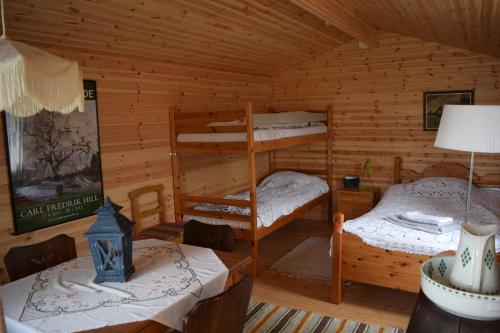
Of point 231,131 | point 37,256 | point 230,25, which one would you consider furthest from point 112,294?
point 230,25

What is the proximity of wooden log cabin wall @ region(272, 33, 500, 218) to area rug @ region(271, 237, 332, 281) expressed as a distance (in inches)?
52.5

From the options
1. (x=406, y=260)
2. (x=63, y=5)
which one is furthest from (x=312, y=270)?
(x=63, y=5)

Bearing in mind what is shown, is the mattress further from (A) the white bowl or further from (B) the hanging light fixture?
(A) the white bowl

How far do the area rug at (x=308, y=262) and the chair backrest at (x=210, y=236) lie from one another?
4.72 feet

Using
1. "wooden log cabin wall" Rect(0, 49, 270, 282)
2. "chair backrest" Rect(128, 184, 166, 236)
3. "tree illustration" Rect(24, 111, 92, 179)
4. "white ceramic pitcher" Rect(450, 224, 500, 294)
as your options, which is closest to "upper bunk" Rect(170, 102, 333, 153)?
"wooden log cabin wall" Rect(0, 49, 270, 282)

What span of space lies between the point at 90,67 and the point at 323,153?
337 centimetres

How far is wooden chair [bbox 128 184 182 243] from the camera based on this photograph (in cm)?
347

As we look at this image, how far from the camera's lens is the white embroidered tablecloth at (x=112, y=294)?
1500 mm

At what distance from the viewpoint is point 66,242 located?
2.34 metres

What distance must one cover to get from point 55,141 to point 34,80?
5.68 feet

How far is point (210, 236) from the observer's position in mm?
2557

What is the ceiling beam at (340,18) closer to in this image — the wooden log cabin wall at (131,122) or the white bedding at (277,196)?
the wooden log cabin wall at (131,122)

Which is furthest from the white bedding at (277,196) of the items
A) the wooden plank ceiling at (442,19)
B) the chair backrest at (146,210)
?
the wooden plank ceiling at (442,19)

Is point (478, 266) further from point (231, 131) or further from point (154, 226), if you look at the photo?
point (154, 226)
